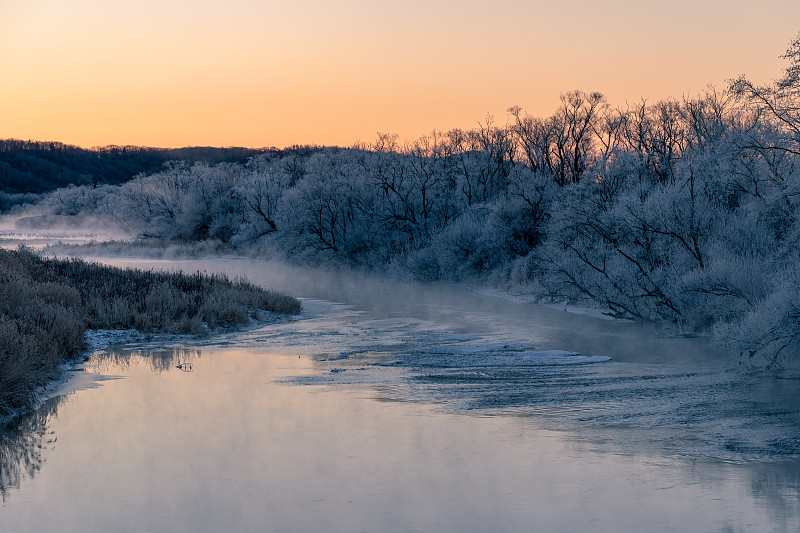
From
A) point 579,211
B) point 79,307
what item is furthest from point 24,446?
point 579,211

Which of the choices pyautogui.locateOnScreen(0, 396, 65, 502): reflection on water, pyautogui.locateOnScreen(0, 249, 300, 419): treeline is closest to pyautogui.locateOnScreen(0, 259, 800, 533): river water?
pyautogui.locateOnScreen(0, 396, 65, 502): reflection on water

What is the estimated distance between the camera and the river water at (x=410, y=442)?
7.71 meters

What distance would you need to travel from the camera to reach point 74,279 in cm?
2322

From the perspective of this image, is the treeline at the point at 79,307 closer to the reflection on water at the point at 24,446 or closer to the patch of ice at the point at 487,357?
the reflection on water at the point at 24,446

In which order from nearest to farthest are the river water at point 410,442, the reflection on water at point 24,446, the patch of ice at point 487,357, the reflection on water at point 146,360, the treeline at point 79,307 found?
the river water at point 410,442 < the reflection on water at point 24,446 < the treeline at point 79,307 < the reflection on water at point 146,360 < the patch of ice at point 487,357

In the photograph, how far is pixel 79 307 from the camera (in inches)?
771

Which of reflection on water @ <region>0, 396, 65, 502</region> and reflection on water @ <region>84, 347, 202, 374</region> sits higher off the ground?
reflection on water @ <region>0, 396, 65, 502</region>

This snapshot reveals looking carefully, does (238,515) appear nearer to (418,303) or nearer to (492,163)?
(418,303)

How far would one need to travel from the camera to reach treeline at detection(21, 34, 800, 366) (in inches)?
690

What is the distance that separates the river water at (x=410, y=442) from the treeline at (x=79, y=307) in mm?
711

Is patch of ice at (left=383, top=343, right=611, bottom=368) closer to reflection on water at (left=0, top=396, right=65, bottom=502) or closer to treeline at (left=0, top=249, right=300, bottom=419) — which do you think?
treeline at (left=0, top=249, right=300, bottom=419)

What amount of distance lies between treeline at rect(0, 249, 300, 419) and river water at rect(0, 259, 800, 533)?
0.71 meters

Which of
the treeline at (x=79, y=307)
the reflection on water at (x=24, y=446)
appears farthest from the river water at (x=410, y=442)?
the treeline at (x=79, y=307)

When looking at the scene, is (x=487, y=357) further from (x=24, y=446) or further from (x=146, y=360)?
(x=24, y=446)
